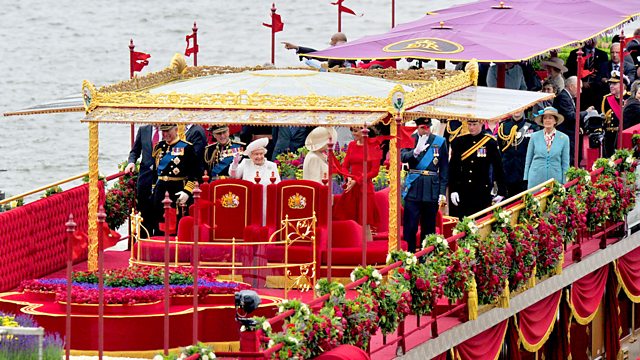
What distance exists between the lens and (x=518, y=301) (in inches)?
945

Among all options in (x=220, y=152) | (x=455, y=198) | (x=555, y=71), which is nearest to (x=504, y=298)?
(x=455, y=198)

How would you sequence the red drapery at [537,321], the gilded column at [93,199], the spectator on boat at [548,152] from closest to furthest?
the gilded column at [93,199]
the red drapery at [537,321]
the spectator on boat at [548,152]

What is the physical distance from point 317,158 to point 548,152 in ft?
10.9

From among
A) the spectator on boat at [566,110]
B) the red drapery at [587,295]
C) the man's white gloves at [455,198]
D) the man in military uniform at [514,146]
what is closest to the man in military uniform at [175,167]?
the man's white gloves at [455,198]

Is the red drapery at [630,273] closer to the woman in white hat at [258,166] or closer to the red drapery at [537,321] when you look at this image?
the red drapery at [537,321]

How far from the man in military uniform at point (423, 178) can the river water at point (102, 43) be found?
33342 mm

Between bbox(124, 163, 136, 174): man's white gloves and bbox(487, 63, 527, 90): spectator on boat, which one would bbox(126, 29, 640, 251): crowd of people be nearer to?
bbox(124, 163, 136, 174): man's white gloves

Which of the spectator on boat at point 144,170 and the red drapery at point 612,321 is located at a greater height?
the spectator on boat at point 144,170

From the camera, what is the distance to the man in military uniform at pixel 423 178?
2338cm

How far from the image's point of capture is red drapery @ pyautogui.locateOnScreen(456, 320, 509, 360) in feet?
74.7

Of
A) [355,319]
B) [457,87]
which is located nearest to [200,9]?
[457,87]

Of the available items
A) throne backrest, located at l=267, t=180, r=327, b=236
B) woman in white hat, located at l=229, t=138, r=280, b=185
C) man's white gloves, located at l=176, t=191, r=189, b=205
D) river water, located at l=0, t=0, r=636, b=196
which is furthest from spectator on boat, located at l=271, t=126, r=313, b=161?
river water, located at l=0, t=0, r=636, b=196

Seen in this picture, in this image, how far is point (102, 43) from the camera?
7519cm

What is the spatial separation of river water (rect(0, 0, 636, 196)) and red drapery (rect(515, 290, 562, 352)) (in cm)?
3182
